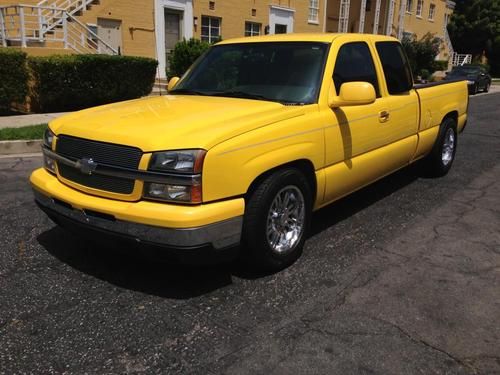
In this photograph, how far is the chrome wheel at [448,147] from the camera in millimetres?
6868

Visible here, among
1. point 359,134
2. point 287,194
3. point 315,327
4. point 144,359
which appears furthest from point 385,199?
point 144,359

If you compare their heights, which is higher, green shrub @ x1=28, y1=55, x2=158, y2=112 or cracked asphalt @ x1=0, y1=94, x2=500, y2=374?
green shrub @ x1=28, y1=55, x2=158, y2=112

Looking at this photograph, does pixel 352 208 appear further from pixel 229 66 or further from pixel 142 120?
pixel 142 120

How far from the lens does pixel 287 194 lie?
390cm

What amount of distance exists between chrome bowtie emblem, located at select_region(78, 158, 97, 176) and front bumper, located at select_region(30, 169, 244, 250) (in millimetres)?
191

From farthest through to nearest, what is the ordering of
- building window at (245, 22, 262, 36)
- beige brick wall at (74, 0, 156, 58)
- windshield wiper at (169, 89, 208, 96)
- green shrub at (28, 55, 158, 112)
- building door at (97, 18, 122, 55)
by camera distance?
1. building window at (245, 22, 262, 36)
2. building door at (97, 18, 122, 55)
3. beige brick wall at (74, 0, 156, 58)
4. green shrub at (28, 55, 158, 112)
5. windshield wiper at (169, 89, 208, 96)

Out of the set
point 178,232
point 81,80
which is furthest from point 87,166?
point 81,80

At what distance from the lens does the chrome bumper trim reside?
124 inches

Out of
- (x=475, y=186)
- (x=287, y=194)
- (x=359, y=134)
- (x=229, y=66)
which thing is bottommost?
(x=475, y=186)

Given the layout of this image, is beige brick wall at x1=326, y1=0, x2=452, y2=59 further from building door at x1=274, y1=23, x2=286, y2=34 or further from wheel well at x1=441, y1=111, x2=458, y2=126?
wheel well at x1=441, y1=111, x2=458, y2=126

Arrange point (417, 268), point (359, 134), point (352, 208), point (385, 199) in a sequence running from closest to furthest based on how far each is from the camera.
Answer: point (417, 268) < point (359, 134) < point (352, 208) < point (385, 199)

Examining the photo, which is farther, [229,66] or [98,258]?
[229,66]

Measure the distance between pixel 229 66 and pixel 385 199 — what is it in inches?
99.5

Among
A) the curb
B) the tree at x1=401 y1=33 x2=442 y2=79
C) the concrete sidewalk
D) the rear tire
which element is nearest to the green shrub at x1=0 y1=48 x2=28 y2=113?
the concrete sidewalk
